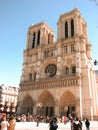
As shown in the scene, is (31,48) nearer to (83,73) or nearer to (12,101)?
→ (83,73)

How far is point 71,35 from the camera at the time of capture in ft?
120

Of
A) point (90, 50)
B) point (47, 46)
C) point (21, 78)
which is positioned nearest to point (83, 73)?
point (90, 50)

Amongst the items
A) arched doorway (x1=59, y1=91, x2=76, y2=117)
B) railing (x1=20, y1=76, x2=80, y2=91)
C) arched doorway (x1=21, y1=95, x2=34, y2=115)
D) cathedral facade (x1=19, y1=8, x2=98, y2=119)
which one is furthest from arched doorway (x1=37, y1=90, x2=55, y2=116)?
arched doorway (x1=21, y1=95, x2=34, y2=115)

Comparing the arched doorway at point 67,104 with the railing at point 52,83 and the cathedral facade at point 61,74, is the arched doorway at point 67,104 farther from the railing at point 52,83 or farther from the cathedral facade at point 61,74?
the railing at point 52,83

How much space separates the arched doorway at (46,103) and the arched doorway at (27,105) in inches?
107

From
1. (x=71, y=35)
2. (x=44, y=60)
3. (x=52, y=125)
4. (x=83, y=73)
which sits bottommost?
(x=52, y=125)

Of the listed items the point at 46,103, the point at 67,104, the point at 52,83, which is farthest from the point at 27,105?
the point at 67,104

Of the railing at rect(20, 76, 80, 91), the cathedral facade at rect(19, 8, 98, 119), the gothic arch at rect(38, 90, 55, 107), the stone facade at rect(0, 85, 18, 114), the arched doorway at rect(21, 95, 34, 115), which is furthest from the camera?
the stone facade at rect(0, 85, 18, 114)

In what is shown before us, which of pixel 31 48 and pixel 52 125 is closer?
pixel 52 125

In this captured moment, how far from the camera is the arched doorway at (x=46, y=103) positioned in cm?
3256

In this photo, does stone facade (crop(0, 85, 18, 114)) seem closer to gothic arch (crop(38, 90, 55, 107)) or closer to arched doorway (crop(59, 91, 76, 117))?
gothic arch (crop(38, 90, 55, 107))

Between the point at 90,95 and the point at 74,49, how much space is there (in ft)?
34.7

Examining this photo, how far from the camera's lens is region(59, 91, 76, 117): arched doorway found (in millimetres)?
30031

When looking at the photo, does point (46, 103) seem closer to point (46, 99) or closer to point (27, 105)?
point (46, 99)
